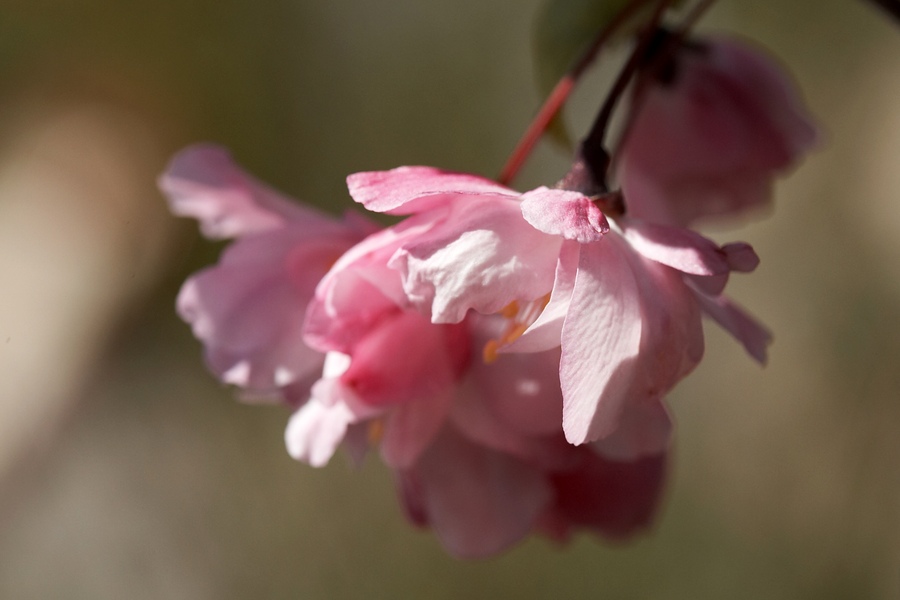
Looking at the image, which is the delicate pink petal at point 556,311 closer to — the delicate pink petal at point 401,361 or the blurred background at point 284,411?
the delicate pink petal at point 401,361

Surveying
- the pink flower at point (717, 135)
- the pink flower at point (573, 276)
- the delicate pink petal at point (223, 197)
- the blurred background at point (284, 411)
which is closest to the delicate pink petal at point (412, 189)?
the pink flower at point (573, 276)

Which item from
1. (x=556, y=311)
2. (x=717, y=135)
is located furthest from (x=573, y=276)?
(x=717, y=135)

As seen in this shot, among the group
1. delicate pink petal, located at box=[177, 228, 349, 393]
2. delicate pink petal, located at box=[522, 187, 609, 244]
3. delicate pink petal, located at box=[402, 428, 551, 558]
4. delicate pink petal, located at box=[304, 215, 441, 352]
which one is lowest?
delicate pink petal, located at box=[402, 428, 551, 558]

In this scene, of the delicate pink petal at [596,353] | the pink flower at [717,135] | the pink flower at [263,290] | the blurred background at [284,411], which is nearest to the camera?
the delicate pink petal at [596,353]

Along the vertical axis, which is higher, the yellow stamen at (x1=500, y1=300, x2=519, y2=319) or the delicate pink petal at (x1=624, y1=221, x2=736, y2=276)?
the delicate pink petal at (x1=624, y1=221, x2=736, y2=276)

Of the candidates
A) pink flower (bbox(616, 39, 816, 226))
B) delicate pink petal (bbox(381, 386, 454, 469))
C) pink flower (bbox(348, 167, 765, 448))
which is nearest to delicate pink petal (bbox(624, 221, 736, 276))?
pink flower (bbox(348, 167, 765, 448))

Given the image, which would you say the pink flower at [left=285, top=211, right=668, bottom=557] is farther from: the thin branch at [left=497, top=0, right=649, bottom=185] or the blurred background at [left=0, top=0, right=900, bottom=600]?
the blurred background at [left=0, top=0, right=900, bottom=600]

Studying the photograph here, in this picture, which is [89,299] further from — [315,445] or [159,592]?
[315,445]
